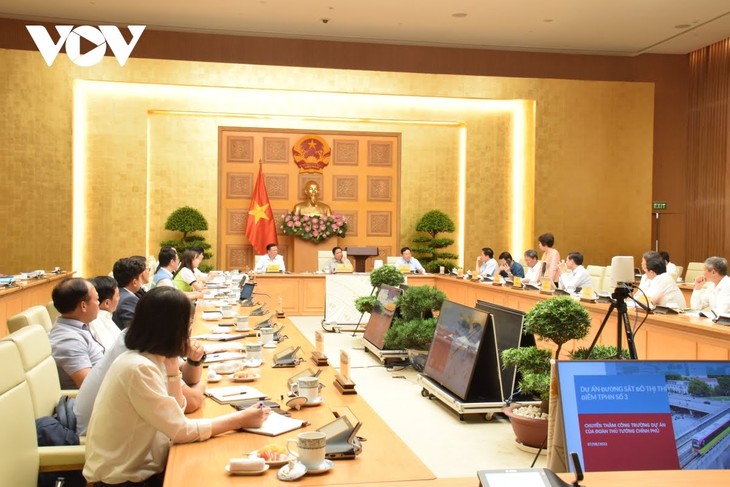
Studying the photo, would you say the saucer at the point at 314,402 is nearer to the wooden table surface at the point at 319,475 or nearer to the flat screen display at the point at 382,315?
the wooden table surface at the point at 319,475

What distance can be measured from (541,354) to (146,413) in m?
2.61

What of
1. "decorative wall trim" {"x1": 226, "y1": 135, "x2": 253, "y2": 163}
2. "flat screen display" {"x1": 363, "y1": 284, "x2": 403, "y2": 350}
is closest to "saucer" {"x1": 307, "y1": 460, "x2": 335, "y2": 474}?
"flat screen display" {"x1": 363, "y1": 284, "x2": 403, "y2": 350}

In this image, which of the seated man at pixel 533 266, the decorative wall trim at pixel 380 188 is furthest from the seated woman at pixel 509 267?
the decorative wall trim at pixel 380 188

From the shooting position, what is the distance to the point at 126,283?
14.4ft

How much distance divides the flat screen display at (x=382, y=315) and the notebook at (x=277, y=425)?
4.20 meters

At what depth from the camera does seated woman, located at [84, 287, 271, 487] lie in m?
2.03

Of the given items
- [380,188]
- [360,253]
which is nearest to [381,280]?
[360,253]

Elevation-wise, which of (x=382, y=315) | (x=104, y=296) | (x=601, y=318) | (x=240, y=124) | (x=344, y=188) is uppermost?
(x=240, y=124)

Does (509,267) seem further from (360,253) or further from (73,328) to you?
(73,328)

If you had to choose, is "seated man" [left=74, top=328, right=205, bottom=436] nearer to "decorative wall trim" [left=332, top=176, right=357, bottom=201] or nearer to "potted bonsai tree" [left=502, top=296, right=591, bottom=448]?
"potted bonsai tree" [left=502, top=296, right=591, bottom=448]

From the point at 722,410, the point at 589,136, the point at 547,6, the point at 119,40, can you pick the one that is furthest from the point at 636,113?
the point at 722,410

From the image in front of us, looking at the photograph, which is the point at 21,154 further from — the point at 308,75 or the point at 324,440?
the point at 324,440

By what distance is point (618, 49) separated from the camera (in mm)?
13039

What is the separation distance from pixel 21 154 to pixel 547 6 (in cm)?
851
